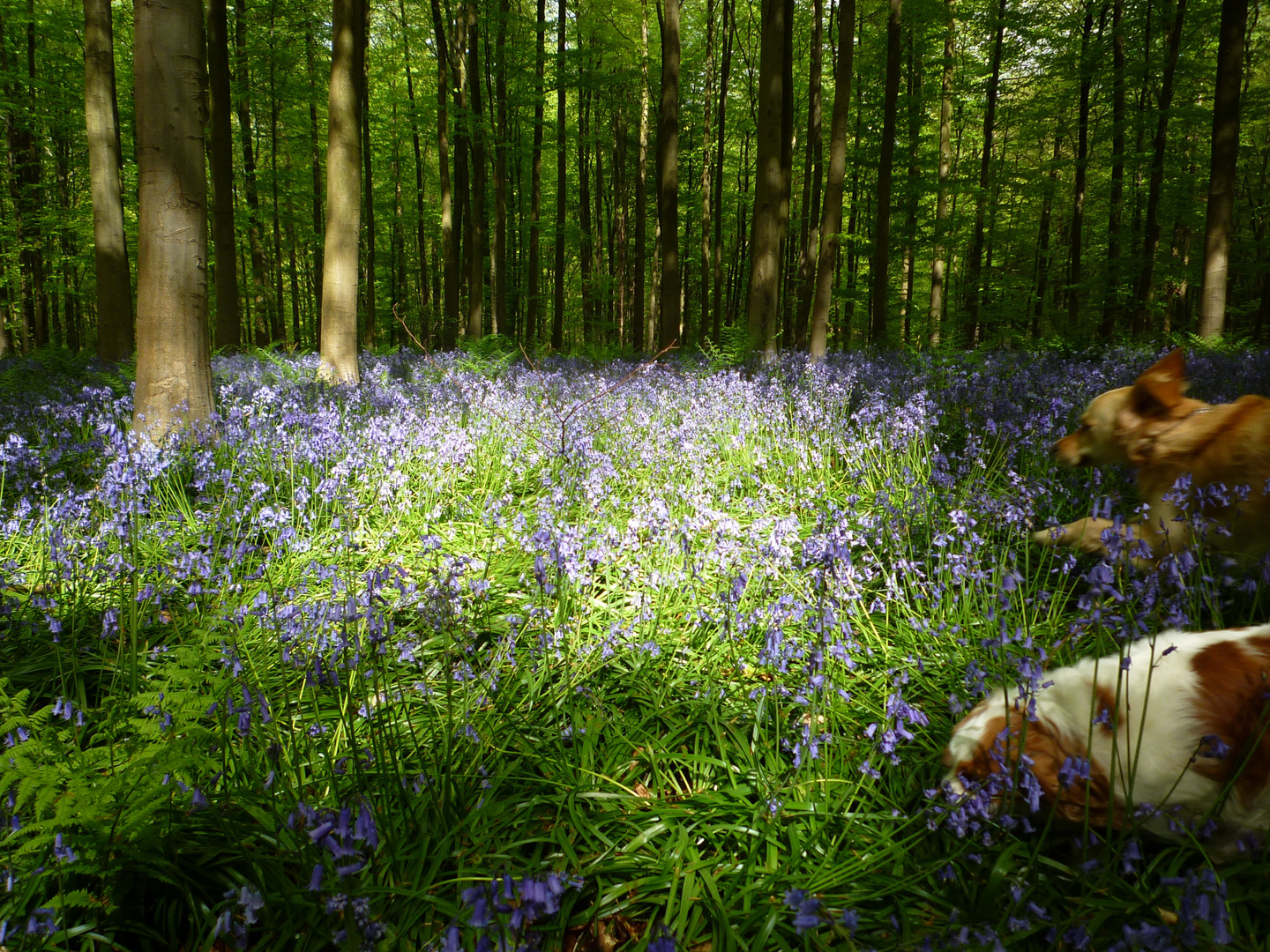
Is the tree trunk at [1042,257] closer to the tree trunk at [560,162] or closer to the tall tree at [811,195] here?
the tall tree at [811,195]

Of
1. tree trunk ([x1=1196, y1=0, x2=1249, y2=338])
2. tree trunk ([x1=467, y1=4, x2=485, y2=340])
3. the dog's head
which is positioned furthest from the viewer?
tree trunk ([x1=467, y1=4, x2=485, y2=340])

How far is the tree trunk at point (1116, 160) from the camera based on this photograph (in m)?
16.5

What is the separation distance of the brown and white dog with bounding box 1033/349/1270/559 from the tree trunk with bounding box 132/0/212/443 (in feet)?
19.4

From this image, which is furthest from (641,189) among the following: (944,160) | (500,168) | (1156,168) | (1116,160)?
(1156,168)

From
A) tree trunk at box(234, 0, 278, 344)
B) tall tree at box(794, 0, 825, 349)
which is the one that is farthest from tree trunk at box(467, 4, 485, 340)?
tall tree at box(794, 0, 825, 349)

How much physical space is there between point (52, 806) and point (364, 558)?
196cm

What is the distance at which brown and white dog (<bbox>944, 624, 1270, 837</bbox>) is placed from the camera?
59.3 inches

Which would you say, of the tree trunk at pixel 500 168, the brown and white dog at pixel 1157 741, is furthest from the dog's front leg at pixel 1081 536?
the tree trunk at pixel 500 168

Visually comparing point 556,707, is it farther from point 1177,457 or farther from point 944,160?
point 944,160

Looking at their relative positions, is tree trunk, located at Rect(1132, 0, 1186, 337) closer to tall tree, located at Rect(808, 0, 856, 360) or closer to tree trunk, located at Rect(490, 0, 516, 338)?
tall tree, located at Rect(808, 0, 856, 360)

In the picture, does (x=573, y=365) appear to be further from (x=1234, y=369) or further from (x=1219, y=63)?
(x=1219, y=63)

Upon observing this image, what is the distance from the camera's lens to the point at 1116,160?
53.2 ft

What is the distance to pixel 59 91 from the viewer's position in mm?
17391

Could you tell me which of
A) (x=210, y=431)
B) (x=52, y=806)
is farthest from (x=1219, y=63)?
(x=52, y=806)
